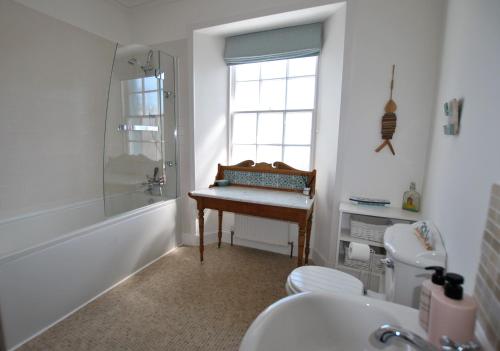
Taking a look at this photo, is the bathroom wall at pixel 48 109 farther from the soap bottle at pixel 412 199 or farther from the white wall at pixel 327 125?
the soap bottle at pixel 412 199

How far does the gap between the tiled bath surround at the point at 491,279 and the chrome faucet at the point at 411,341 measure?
76mm

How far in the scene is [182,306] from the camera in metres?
1.78

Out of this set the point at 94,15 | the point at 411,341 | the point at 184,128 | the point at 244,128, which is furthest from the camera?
→ the point at 244,128

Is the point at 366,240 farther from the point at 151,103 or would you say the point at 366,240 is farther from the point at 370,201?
the point at 151,103

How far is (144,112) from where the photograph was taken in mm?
2584

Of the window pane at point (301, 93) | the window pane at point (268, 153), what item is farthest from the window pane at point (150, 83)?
the window pane at point (301, 93)

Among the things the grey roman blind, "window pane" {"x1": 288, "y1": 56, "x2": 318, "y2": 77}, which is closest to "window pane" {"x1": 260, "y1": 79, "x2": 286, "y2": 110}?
Result: "window pane" {"x1": 288, "y1": 56, "x2": 318, "y2": 77}

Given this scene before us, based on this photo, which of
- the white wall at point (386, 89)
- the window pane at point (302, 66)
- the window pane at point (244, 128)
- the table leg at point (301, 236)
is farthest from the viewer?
the window pane at point (244, 128)

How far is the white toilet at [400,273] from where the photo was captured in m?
0.97

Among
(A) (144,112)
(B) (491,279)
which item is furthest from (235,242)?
(B) (491,279)

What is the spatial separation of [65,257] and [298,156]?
2205mm

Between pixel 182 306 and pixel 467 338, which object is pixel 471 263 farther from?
pixel 182 306

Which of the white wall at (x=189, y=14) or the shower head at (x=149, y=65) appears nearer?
the white wall at (x=189, y=14)

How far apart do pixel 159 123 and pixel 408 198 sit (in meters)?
2.55
